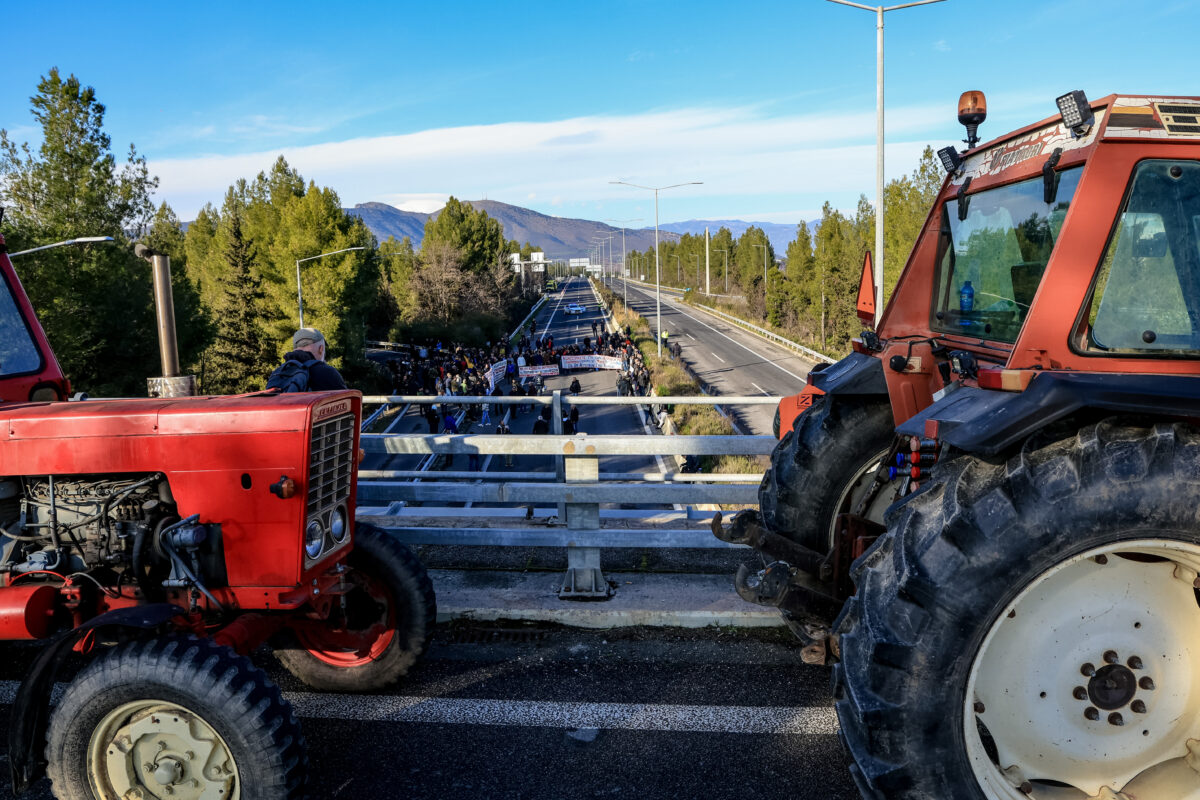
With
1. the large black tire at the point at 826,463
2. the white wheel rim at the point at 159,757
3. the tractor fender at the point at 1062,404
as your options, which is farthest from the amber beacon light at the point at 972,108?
the white wheel rim at the point at 159,757

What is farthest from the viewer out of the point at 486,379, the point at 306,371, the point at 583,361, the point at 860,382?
the point at 583,361

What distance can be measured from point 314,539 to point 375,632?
0.87 metres

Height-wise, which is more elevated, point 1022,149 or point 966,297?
point 1022,149

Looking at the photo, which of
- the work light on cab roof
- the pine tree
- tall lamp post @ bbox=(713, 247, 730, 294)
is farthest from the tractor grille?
tall lamp post @ bbox=(713, 247, 730, 294)

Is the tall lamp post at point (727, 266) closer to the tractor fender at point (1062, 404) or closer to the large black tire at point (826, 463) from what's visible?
the large black tire at point (826, 463)

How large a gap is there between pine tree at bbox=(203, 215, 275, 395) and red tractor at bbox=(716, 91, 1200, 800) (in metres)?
40.5

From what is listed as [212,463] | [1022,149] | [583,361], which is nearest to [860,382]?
[1022,149]

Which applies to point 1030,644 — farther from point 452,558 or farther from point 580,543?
point 452,558

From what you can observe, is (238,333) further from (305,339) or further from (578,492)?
(578,492)

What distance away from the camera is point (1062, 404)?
2.52 m

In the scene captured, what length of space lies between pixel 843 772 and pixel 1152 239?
233cm

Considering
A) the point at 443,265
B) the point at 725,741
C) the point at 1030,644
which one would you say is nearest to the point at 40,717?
the point at 725,741

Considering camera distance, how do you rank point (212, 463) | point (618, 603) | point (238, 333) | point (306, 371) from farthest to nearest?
point (238, 333) → point (618, 603) → point (306, 371) → point (212, 463)

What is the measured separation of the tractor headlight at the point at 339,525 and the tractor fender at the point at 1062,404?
104 inches
